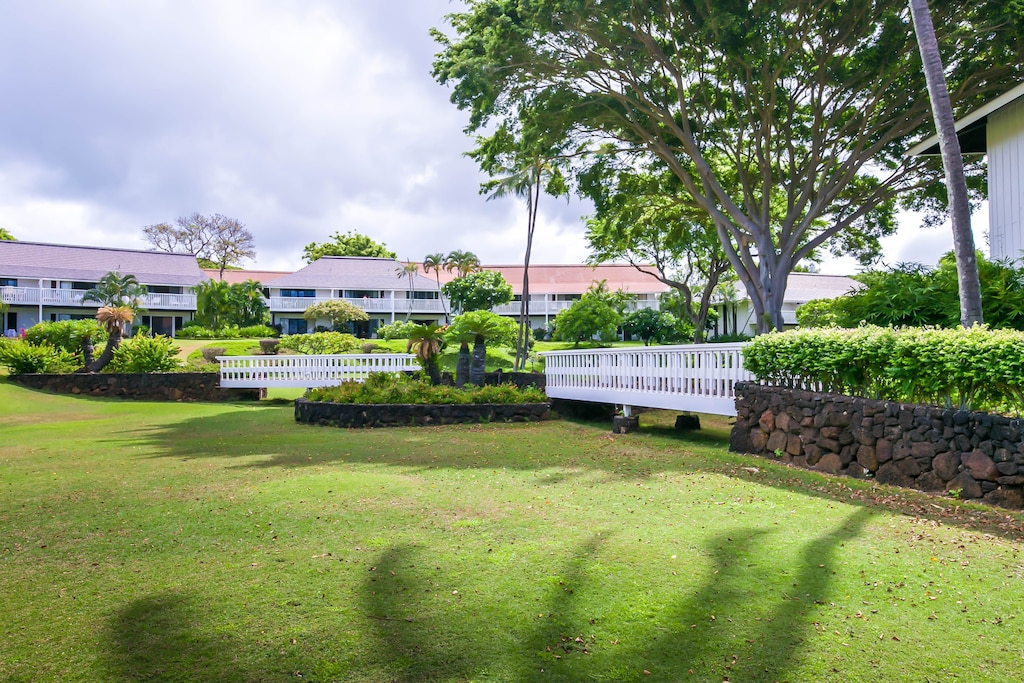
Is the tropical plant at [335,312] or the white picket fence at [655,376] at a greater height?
the tropical plant at [335,312]

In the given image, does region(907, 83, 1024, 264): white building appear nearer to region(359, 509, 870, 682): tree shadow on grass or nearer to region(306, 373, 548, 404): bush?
region(306, 373, 548, 404): bush

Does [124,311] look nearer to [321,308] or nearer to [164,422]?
[164,422]

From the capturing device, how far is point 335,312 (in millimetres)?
44344

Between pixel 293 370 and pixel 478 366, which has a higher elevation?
pixel 478 366

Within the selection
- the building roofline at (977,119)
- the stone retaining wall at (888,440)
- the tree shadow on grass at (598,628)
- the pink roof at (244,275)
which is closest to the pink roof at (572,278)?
the pink roof at (244,275)

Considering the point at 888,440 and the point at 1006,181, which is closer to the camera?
the point at 888,440

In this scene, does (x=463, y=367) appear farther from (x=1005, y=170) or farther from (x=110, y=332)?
(x=110, y=332)

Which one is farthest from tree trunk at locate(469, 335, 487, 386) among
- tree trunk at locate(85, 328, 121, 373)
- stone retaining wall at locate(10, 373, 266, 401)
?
tree trunk at locate(85, 328, 121, 373)

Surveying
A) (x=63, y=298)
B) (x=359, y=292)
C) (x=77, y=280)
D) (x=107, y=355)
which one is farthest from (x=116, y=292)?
(x=107, y=355)

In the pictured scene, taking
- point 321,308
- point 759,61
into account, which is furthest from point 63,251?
point 759,61

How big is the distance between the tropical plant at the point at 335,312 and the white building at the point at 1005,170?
120 ft

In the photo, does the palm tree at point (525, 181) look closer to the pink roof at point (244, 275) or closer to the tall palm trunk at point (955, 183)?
the tall palm trunk at point (955, 183)

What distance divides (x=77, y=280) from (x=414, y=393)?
38.2 metres

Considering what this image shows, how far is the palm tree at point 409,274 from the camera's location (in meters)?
50.2
